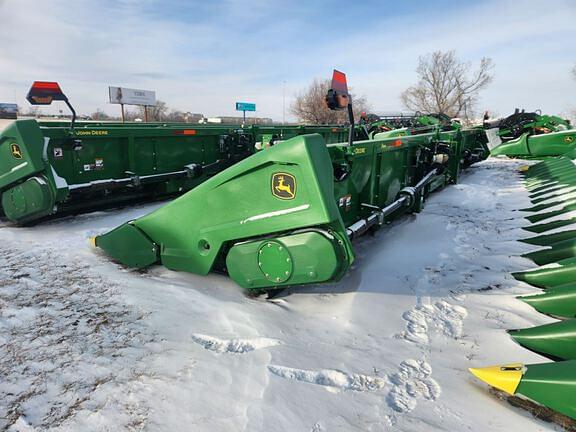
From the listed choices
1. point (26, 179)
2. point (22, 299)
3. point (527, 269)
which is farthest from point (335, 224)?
point (26, 179)

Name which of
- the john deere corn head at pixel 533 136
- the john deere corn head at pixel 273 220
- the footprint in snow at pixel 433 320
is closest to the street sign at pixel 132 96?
the john deere corn head at pixel 533 136

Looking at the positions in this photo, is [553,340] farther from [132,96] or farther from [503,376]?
[132,96]

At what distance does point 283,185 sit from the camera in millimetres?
2842

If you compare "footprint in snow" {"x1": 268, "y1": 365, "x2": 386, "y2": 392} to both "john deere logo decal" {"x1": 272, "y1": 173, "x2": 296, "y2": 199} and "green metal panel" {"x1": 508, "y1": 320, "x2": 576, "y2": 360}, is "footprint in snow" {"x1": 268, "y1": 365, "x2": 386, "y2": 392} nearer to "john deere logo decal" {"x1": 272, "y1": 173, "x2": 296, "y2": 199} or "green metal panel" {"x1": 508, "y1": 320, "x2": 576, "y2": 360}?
"green metal panel" {"x1": 508, "y1": 320, "x2": 576, "y2": 360}

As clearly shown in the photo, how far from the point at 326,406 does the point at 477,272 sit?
2.57 metres

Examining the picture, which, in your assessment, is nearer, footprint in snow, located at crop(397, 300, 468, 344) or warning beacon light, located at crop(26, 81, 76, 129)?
footprint in snow, located at crop(397, 300, 468, 344)

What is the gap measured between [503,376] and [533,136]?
10709 millimetres

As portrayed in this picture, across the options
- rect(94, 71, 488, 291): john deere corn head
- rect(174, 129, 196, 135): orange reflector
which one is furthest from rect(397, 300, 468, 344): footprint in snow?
rect(174, 129, 196, 135): orange reflector

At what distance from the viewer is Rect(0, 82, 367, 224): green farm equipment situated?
499 cm

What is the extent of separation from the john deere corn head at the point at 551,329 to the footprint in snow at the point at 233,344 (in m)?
1.25

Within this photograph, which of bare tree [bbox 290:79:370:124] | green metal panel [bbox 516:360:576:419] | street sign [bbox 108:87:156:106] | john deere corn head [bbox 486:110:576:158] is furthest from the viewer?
bare tree [bbox 290:79:370:124]

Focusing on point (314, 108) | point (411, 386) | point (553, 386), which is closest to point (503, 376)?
point (553, 386)

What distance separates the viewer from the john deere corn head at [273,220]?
274cm

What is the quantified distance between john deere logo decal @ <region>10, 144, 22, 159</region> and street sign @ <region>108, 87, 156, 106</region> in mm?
23370
